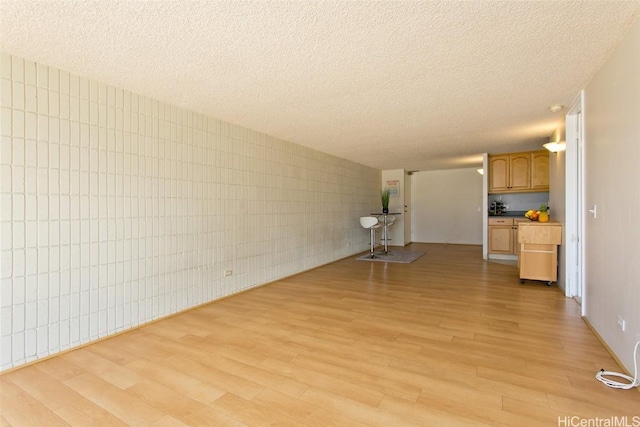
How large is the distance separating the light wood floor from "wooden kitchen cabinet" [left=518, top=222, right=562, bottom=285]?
70 centimetres

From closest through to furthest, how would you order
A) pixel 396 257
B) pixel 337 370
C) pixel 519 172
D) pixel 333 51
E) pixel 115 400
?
pixel 115 400 → pixel 337 370 → pixel 333 51 → pixel 519 172 → pixel 396 257

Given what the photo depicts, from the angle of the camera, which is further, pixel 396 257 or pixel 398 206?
pixel 398 206

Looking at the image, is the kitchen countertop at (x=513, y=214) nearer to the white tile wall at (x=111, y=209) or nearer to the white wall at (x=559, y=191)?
the white wall at (x=559, y=191)

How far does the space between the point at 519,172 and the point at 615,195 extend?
4.65 metres

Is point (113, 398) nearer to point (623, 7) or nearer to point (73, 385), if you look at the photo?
point (73, 385)

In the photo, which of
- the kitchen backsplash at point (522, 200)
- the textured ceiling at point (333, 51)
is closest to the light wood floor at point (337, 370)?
the textured ceiling at point (333, 51)

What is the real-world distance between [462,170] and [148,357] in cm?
889

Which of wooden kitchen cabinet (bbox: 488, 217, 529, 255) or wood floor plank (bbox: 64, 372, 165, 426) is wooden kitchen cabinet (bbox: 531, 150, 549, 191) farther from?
wood floor plank (bbox: 64, 372, 165, 426)

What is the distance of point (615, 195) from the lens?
2.25m

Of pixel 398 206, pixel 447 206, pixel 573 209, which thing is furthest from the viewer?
pixel 447 206

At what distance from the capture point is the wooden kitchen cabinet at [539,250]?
4.22m

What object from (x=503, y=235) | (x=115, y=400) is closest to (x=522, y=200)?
(x=503, y=235)

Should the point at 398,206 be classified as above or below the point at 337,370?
above

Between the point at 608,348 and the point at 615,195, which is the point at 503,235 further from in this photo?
the point at 615,195
